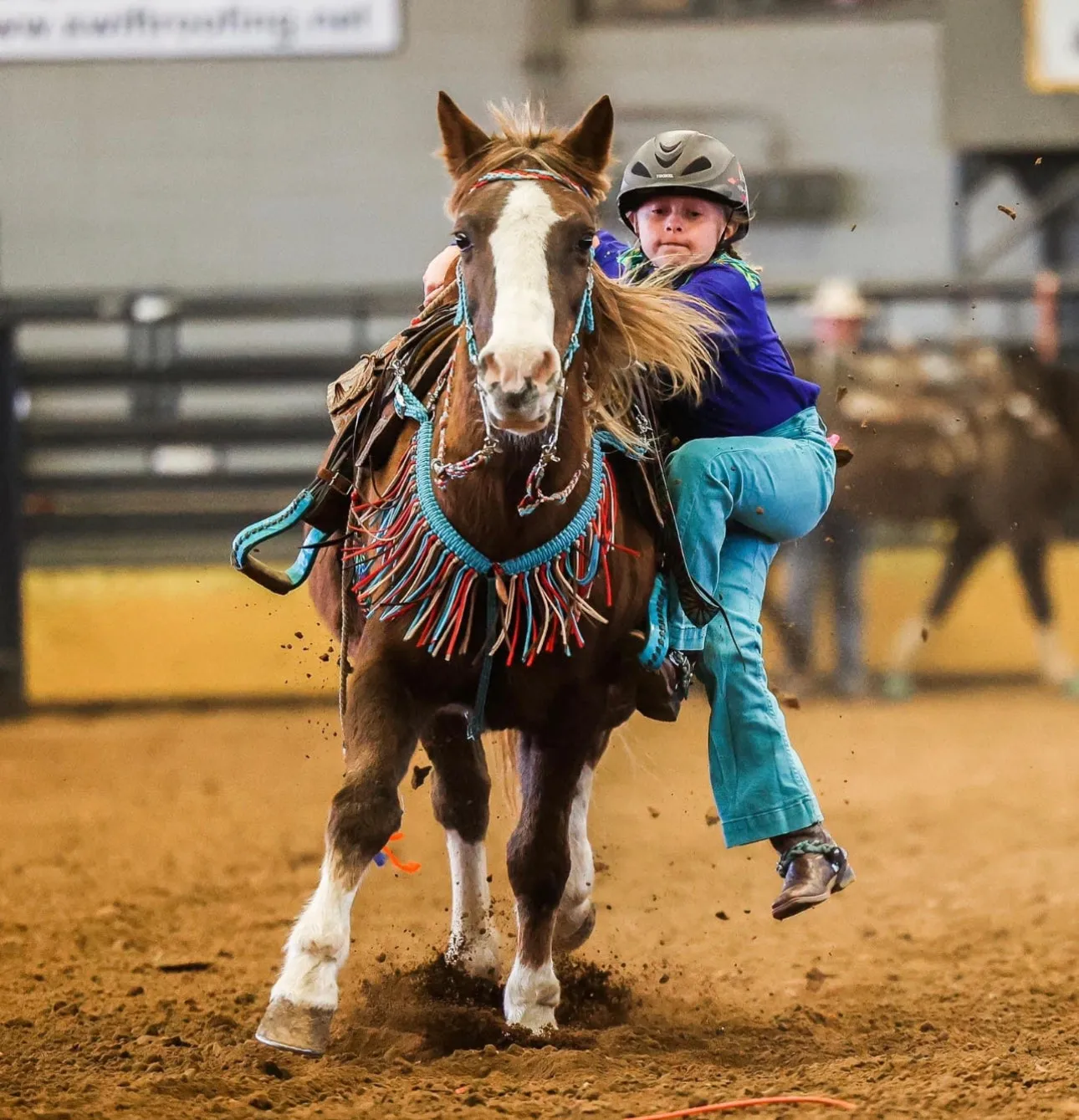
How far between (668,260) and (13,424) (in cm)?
603

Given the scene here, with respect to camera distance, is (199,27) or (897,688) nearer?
(897,688)

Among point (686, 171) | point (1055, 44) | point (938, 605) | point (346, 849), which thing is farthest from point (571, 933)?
point (1055, 44)

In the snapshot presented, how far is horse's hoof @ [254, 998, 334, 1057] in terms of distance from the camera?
2643mm

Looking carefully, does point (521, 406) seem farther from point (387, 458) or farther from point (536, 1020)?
point (536, 1020)

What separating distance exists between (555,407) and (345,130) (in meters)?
9.50

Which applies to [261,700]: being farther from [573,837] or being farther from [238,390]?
[573,837]

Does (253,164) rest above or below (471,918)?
above

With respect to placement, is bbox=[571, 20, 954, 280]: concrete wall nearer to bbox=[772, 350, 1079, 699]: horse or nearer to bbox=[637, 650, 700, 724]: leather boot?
bbox=[772, 350, 1079, 699]: horse

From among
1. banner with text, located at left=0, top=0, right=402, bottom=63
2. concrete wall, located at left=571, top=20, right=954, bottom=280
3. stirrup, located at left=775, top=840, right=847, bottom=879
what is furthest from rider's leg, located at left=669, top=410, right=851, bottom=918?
concrete wall, located at left=571, top=20, right=954, bottom=280

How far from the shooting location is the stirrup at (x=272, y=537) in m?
3.17

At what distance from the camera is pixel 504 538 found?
108 inches


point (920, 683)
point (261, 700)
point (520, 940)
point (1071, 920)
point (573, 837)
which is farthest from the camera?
point (920, 683)

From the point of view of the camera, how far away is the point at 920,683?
9.03 meters

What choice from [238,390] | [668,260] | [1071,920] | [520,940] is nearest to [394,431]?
[668,260]
